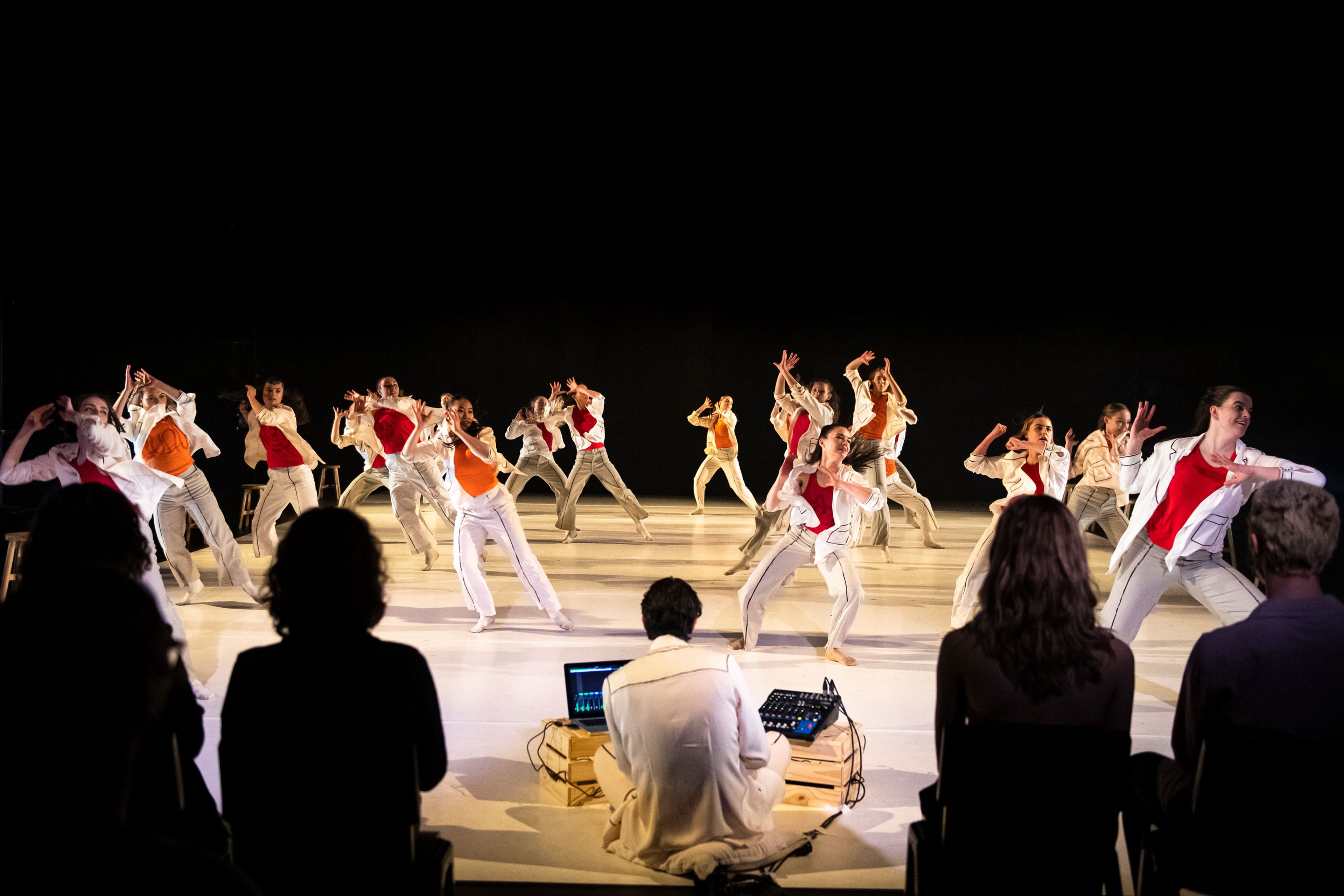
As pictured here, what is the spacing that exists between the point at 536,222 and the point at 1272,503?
Answer: 12.2 meters

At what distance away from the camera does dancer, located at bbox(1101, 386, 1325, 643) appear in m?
4.43

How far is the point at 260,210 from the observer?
39.4 feet

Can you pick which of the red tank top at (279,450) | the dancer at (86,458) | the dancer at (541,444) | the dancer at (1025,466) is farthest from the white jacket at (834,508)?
the dancer at (541,444)

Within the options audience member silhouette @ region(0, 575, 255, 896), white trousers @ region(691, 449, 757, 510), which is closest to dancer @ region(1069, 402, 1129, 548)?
white trousers @ region(691, 449, 757, 510)

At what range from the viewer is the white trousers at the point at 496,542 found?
602 centimetres

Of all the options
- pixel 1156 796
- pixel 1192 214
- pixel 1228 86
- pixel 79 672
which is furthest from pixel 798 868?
pixel 1192 214

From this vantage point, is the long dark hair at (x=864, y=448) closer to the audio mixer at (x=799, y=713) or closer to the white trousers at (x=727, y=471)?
the white trousers at (x=727, y=471)

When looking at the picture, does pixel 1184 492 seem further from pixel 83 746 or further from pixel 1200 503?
pixel 83 746

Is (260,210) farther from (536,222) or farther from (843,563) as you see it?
(843,563)

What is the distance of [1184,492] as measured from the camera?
4625 millimetres

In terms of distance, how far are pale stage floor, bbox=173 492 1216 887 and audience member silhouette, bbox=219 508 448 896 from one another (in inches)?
1.9

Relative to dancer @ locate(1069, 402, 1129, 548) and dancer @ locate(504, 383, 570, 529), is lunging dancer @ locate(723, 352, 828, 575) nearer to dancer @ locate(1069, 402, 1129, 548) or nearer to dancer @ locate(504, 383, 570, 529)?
dancer @ locate(1069, 402, 1129, 548)

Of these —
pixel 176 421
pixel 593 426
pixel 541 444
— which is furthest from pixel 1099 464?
pixel 176 421

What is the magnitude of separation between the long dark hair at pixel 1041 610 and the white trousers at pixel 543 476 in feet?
24.6
